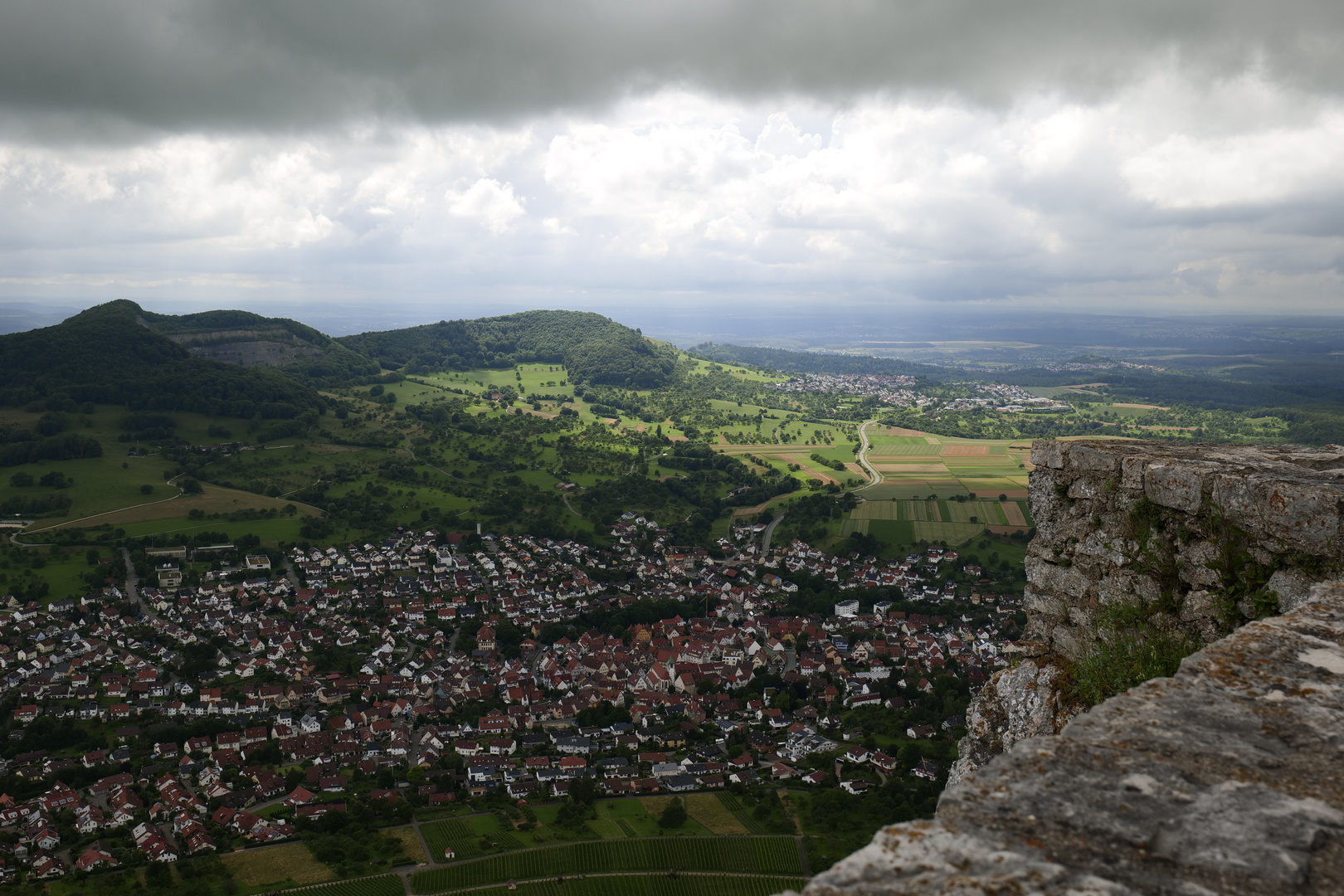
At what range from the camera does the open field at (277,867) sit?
26.4 m

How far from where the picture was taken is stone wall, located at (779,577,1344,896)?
2.42 m

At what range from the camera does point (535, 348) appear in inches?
6909

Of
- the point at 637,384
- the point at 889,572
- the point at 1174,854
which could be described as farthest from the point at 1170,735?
the point at 637,384

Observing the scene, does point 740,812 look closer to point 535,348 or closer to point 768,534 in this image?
point 768,534

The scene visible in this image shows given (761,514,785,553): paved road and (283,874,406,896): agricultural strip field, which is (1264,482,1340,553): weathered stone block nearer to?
(283,874,406,896): agricultural strip field

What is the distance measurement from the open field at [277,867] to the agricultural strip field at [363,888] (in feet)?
1.87

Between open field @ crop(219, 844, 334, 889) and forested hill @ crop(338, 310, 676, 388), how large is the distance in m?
126

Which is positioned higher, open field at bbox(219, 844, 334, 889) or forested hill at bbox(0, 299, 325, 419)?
forested hill at bbox(0, 299, 325, 419)

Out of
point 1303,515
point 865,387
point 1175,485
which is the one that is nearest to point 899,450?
point 865,387

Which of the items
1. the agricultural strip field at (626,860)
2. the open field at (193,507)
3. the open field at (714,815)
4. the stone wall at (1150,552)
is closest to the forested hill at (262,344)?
the open field at (193,507)

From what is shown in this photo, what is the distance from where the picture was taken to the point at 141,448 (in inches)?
3292

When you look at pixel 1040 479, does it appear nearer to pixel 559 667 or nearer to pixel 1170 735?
pixel 1170 735

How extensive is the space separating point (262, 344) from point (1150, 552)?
148001 mm

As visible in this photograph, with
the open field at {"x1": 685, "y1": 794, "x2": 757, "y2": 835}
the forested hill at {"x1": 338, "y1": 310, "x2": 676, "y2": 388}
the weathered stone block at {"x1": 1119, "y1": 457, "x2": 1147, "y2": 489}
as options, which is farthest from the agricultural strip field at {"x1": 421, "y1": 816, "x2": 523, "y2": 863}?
the forested hill at {"x1": 338, "y1": 310, "x2": 676, "y2": 388}
